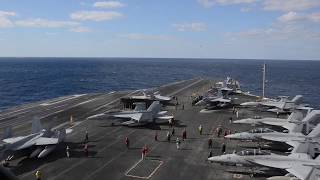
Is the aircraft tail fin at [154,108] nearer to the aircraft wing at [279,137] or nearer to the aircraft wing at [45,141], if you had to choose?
the aircraft wing at [279,137]

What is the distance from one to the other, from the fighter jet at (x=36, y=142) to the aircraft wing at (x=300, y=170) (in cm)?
2328

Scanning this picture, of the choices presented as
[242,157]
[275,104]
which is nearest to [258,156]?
[242,157]

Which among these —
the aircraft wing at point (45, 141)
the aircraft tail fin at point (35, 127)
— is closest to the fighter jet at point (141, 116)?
the aircraft tail fin at point (35, 127)

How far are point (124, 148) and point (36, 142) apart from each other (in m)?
9.86

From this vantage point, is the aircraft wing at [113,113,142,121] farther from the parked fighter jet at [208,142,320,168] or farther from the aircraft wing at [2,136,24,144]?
the parked fighter jet at [208,142,320,168]

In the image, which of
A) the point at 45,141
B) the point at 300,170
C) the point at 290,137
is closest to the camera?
the point at 300,170

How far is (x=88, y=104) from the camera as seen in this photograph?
2933 inches

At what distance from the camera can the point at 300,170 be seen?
29594 mm

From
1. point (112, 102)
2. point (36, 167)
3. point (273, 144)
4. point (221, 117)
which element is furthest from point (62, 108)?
point (273, 144)

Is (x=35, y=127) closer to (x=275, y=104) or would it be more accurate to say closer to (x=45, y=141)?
(x=45, y=141)

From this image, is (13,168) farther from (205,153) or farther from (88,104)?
(88,104)

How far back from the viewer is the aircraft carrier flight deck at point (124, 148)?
109 ft

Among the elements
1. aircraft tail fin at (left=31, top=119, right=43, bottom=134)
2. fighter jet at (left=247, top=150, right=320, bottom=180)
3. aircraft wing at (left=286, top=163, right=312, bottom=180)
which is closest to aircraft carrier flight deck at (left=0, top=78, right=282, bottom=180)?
fighter jet at (left=247, top=150, right=320, bottom=180)

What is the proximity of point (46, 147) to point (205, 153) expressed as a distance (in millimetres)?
17145
